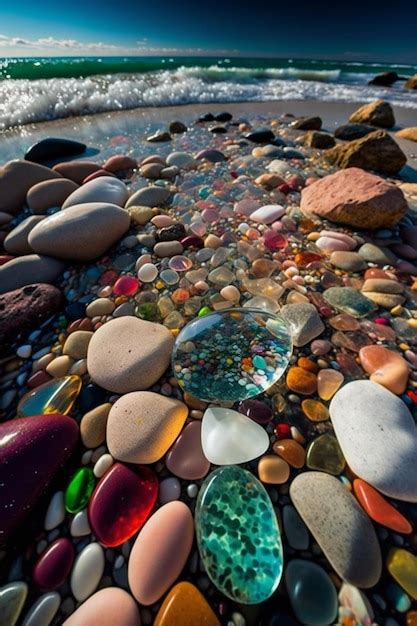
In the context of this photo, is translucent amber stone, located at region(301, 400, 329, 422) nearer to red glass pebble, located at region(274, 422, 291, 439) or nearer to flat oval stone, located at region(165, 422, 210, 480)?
red glass pebble, located at region(274, 422, 291, 439)

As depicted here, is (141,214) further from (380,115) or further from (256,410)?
(380,115)

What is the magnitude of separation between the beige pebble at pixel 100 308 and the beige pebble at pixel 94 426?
21.0 inches

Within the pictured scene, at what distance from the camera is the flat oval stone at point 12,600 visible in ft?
2.39

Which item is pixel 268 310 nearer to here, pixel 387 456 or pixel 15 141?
pixel 387 456

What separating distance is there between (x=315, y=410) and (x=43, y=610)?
92 cm

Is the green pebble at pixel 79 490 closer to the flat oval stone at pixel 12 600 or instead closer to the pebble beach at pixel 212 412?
the pebble beach at pixel 212 412

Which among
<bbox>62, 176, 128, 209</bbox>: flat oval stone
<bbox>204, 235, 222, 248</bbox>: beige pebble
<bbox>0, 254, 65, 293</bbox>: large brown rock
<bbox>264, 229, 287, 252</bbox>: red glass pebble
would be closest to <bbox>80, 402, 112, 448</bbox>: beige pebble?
<bbox>0, 254, 65, 293</bbox>: large brown rock

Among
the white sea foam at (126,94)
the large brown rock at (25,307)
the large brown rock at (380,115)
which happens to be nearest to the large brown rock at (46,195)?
the large brown rock at (25,307)

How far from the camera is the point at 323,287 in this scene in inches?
60.6

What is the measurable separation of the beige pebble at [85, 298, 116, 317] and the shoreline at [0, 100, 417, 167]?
2690 mm

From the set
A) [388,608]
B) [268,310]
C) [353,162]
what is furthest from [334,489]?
[353,162]

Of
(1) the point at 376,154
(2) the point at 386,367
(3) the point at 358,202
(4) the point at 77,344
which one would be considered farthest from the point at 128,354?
(1) the point at 376,154

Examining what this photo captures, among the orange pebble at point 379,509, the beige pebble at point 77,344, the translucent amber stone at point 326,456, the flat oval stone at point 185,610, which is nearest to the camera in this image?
the flat oval stone at point 185,610

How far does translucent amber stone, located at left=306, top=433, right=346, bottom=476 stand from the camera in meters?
0.92
